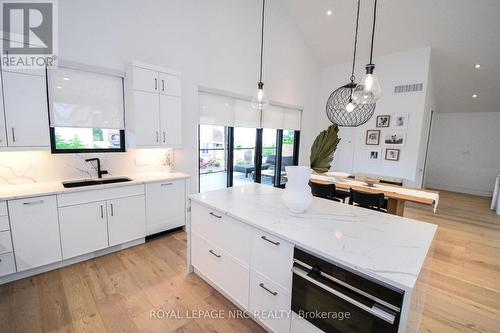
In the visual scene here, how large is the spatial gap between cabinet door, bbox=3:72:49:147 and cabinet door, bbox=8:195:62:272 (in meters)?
0.63

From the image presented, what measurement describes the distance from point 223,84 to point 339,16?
9.65ft

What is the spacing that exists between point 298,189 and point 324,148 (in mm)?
406

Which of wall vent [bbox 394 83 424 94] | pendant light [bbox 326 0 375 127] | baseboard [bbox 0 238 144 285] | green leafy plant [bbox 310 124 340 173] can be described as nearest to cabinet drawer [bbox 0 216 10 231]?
baseboard [bbox 0 238 144 285]

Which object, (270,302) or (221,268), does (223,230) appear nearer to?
(221,268)

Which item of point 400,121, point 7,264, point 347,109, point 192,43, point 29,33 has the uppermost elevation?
point 192,43

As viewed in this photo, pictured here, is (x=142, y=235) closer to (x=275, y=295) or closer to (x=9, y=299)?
(x=9, y=299)

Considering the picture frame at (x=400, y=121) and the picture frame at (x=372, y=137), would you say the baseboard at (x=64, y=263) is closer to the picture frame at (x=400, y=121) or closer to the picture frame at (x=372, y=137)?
the picture frame at (x=372, y=137)

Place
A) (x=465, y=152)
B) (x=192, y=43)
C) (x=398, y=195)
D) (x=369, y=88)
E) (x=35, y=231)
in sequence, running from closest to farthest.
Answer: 1. (x=369, y=88)
2. (x=35, y=231)
3. (x=398, y=195)
4. (x=192, y=43)
5. (x=465, y=152)

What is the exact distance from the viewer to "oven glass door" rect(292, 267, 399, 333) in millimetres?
1079

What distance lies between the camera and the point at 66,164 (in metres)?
2.82

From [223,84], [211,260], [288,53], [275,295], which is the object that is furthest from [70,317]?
[288,53]

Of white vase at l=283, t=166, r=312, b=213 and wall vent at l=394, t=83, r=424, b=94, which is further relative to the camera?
wall vent at l=394, t=83, r=424, b=94

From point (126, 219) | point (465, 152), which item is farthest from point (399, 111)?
point (126, 219)

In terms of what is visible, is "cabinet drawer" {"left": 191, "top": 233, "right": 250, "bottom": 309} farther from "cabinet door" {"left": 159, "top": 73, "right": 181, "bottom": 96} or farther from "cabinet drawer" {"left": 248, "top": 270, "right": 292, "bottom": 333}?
"cabinet door" {"left": 159, "top": 73, "right": 181, "bottom": 96}
